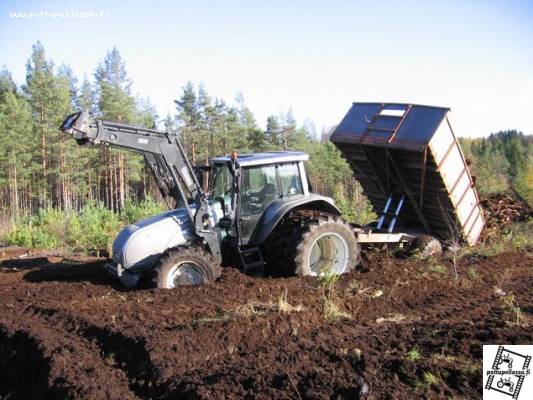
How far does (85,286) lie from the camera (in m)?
8.00

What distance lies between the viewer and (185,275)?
24.9 ft

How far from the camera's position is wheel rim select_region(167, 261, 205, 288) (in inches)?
293

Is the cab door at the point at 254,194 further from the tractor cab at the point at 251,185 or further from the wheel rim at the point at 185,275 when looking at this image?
the wheel rim at the point at 185,275

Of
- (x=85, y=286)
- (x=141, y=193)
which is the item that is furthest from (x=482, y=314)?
(x=141, y=193)

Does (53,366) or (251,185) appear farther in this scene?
(251,185)

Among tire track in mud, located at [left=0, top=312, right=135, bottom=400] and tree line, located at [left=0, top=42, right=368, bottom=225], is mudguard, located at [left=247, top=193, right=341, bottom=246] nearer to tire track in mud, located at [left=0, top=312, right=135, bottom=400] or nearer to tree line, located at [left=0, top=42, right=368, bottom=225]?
tire track in mud, located at [left=0, top=312, right=135, bottom=400]

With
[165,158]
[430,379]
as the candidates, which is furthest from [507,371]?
[165,158]

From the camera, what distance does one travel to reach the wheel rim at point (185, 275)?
7.45m

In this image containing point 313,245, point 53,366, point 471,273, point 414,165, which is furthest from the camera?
point 414,165

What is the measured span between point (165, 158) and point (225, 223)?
133 centimetres

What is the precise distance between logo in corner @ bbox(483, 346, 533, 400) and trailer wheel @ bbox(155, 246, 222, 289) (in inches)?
167

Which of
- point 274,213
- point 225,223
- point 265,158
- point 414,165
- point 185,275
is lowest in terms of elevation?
point 185,275

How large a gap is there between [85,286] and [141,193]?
137 ft

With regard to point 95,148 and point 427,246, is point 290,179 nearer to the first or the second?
point 427,246
